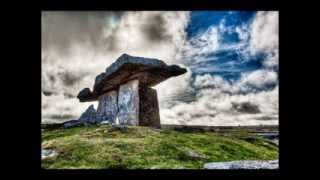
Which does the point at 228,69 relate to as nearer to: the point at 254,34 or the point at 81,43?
the point at 254,34

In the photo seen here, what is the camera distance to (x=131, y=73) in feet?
16.8

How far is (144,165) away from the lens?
4.94 m

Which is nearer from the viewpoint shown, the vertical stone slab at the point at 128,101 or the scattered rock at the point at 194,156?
the scattered rock at the point at 194,156

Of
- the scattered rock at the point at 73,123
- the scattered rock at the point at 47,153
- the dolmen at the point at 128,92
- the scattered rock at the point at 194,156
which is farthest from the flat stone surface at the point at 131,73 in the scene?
the scattered rock at the point at 194,156

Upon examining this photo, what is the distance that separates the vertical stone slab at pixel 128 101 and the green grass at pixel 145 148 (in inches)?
5.6

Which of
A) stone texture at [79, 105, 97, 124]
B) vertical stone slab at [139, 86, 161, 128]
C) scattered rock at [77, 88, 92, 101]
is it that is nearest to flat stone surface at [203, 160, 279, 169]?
vertical stone slab at [139, 86, 161, 128]

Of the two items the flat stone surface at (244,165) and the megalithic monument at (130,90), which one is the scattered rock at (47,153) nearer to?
the megalithic monument at (130,90)

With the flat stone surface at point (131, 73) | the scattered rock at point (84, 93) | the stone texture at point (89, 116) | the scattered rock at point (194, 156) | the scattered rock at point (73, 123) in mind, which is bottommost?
the scattered rock at point (194, 156)

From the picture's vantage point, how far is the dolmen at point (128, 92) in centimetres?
501

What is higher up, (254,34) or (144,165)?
(254,34)
